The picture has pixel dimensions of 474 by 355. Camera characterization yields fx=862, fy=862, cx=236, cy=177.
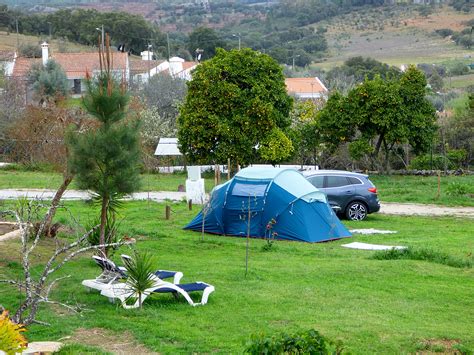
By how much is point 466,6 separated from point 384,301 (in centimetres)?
10899

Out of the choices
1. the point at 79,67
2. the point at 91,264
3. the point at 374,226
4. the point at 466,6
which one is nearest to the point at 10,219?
the point at 91,264

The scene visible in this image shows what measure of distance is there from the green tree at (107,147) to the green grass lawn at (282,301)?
1560mm

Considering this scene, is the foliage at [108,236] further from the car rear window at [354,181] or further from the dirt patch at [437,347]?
the car rear window at [354,181]

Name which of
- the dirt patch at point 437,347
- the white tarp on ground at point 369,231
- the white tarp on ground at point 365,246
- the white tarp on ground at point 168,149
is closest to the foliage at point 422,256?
the white tarp on ground at point 365,246

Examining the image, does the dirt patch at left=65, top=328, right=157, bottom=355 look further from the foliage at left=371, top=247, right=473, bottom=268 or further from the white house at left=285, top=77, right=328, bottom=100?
the white house at left=285, top=77, right=328, bottom=100

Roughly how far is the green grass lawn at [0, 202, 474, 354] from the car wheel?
579 cm

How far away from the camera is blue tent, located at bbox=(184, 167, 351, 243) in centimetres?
2077

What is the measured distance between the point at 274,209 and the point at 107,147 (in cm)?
803

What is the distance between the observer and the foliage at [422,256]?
53.9 ft

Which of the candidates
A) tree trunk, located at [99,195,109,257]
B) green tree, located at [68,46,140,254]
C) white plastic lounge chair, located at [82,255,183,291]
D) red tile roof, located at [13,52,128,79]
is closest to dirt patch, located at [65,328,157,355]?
white plastic lounge chair, located at [82,255,183,291]

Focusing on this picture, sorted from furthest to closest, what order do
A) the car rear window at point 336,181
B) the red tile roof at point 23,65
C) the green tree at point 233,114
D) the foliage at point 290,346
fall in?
the red tile roof at point 23,65 < the green tree at point 233,114 < the car rear window at point 336,181 < the foliage at point 290,346

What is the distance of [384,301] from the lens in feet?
41.1

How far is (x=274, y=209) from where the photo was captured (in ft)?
68.4

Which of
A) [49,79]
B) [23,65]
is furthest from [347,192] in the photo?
[23,65]
